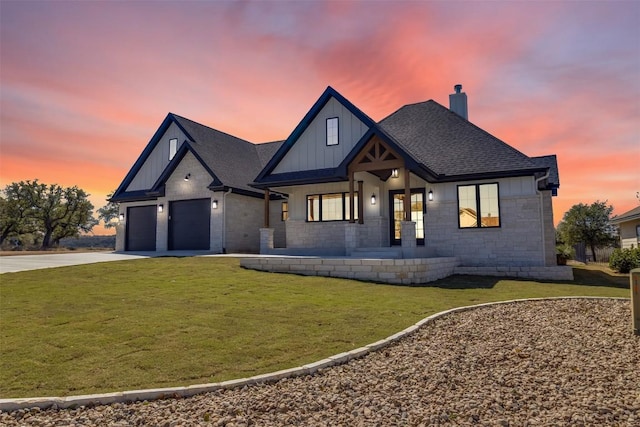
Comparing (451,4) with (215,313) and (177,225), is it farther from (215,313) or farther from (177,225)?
(177,225)

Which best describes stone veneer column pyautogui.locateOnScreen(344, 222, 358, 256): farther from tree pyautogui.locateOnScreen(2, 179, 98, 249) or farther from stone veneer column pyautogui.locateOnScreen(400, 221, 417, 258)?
tree pyautogui.locateOnScreen(2, 179, 98, 249)

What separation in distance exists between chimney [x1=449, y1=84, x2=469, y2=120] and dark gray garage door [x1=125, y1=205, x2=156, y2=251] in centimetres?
1933

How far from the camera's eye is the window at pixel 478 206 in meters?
15.3

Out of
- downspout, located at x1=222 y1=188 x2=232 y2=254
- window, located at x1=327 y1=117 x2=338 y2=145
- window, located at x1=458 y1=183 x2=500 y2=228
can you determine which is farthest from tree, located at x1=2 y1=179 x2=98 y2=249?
window, located at x1=458 y1=183 x2=500 y2=228

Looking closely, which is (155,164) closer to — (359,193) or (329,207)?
(329,207)

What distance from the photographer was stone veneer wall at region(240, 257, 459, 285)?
11.5 metres

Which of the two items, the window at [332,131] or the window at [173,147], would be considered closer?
the window at [332,131]

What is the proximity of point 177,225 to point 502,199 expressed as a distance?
17444 mm

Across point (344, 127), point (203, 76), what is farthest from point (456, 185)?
point (203, 76)

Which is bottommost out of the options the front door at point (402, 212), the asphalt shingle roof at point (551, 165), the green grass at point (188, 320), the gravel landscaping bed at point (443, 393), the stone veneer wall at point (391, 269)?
the gravel landscaping bed at point (443, 393)

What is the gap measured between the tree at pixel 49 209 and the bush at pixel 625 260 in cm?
4844

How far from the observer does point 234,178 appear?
70.7ft

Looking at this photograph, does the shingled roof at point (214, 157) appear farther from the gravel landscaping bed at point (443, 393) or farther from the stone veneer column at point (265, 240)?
the gravel landscaping bed at point (443, 393)

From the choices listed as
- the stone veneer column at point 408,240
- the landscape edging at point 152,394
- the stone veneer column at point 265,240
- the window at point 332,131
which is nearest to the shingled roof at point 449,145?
the window at point 332,131
